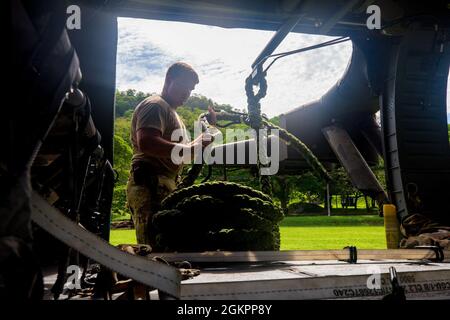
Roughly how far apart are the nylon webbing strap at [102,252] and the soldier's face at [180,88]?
2556mm

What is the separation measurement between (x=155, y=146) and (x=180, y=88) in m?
0.72

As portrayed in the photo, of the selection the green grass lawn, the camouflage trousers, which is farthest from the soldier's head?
the green grass lawn

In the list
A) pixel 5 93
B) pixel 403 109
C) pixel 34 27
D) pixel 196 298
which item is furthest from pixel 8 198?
pixel 403 109

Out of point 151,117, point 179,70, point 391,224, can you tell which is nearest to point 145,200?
point 151,117

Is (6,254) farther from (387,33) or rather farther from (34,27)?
(387,33)

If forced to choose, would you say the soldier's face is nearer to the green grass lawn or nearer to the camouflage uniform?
the camouflage uniform

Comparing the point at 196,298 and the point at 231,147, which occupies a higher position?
the point at 231,147

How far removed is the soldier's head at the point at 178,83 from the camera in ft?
11.2

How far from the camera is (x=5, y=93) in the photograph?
0.77 m

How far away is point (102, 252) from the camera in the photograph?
3.52ft

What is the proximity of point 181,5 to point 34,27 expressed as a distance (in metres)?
4.22

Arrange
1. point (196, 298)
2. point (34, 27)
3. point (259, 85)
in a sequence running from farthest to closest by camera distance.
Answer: point (259, 85) < point (196, 298) < point (34, 27)

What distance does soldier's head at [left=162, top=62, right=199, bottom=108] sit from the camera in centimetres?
342

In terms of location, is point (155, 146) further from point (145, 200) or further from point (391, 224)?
point (391, 224)
